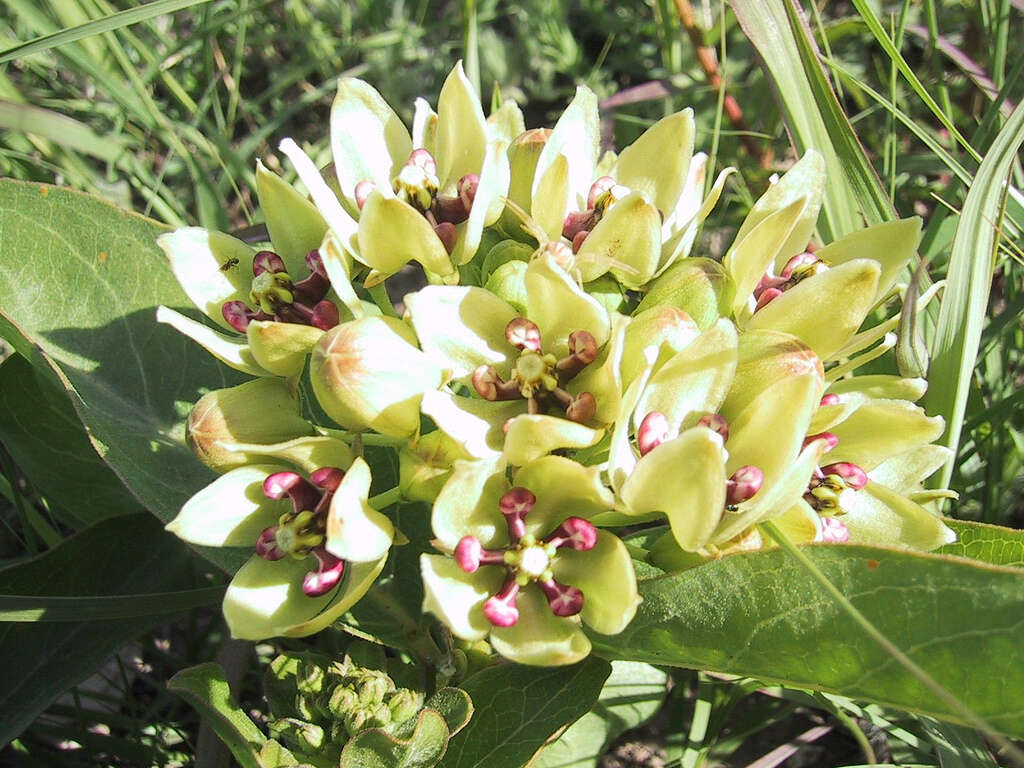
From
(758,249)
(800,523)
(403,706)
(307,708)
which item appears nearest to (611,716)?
(403,706)

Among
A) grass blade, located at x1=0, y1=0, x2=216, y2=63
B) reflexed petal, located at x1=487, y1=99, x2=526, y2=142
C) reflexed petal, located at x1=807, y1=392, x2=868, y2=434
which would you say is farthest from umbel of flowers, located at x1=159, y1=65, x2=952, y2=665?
grass blade, located at x1=0, y1=0, x2=216, y2=63

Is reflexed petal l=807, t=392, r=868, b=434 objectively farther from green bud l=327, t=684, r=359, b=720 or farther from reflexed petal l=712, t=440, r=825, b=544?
green bud l=327, t=684, r=359, b=720

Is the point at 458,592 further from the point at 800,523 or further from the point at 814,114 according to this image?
the point at 814,114

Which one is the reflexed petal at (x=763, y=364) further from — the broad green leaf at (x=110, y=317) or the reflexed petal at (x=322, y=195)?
the broad green leaf at (x=110, y=317)

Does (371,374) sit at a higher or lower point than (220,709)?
higher

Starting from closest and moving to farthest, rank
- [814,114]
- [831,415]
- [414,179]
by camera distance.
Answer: [831,415] < [414,179] < [814,114]
